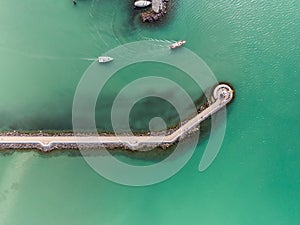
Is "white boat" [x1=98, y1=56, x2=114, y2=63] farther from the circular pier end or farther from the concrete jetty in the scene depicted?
the circular pier end

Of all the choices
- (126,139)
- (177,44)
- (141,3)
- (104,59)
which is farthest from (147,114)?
(141,3)

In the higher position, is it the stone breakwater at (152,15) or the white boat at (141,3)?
the white boat at (141,3)

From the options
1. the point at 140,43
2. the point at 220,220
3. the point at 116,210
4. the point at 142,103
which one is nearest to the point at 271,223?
the point at 220,220

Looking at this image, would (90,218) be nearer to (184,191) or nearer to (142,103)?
(184,191)

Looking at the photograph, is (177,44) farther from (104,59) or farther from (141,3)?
(104,59)

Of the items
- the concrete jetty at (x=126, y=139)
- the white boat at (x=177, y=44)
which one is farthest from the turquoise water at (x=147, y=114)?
the concrete jetty at (x=126, y=139)

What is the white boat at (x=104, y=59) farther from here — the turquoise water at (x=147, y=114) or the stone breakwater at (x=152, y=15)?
the stone breakwater at (x=152, y=15)

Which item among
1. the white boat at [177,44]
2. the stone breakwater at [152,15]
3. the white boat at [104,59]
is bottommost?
the white boat at [177,44]
